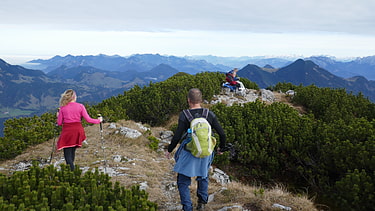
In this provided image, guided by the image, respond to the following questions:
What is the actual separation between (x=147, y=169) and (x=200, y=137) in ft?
13.1

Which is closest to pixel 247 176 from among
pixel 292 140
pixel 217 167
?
pixel 217 167

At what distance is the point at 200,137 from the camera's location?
4.35 m

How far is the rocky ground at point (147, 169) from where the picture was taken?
5.21 meters

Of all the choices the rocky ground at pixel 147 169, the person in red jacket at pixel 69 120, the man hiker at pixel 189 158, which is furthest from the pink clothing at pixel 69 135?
the man hiker at pixel 189 158

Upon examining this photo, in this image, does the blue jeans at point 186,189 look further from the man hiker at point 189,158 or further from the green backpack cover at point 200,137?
the green backpack cover at point 200,137

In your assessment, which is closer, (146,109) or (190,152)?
(190,152)

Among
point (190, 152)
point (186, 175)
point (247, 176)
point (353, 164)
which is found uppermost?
point (190, 152)

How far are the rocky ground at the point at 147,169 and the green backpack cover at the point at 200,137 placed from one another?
134cm

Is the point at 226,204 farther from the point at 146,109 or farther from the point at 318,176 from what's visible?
the point at 146,109

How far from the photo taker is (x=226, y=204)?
5129mm

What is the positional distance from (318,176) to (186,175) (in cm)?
513

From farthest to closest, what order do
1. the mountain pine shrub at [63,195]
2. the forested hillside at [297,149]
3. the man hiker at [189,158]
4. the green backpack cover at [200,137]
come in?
the forested hillside at [297,149] < the man hiker at [189,158] < the green backpack cover at [200,137] < the mountain pine shrub at [63,195]

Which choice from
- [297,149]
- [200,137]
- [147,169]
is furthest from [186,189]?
[297,149]

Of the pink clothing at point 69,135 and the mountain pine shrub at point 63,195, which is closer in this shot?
the mountain pine shrub at point 63,195
